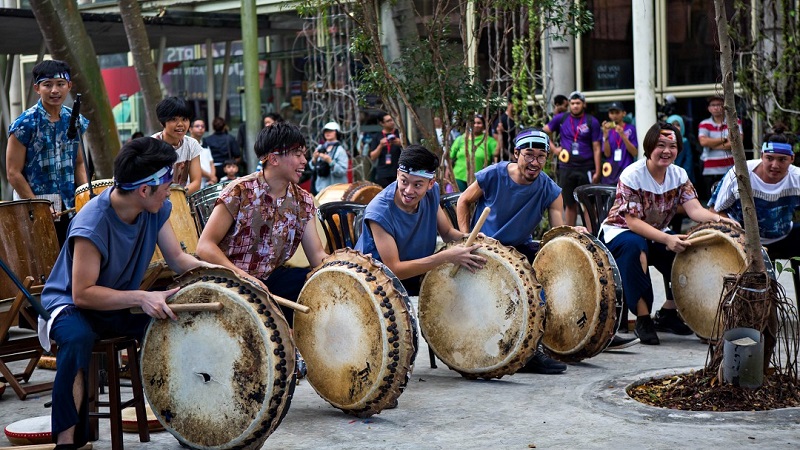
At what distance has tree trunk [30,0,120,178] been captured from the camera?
10805 mm

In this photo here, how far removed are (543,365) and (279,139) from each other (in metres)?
2.18

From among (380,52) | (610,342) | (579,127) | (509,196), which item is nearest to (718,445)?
(610,342)

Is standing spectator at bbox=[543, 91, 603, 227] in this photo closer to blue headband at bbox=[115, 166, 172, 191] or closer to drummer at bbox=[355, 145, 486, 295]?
drummer at bbox=[355, 145, 486, 295]

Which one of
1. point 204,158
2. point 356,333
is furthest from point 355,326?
point 204,158

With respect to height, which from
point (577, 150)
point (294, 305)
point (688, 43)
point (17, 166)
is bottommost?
point (294, 305)

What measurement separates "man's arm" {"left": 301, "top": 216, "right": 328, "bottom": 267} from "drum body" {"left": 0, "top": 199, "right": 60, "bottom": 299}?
1.37 meters

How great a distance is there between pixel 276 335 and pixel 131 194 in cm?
89

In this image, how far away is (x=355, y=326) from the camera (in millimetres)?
5770

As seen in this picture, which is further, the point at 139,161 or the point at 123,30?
the point at 123,30

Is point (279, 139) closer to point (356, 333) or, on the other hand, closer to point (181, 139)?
point (356, 333)

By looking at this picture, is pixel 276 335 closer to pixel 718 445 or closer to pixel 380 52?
pixel 718 445

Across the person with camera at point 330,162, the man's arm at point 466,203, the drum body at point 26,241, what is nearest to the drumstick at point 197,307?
the drum body at point 26,241

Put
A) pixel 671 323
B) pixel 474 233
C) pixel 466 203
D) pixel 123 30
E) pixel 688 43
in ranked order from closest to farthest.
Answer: pixel 474 233 → pixel 466 203 → pixel 671 323 → pixel 688 43 → pixel 123 30

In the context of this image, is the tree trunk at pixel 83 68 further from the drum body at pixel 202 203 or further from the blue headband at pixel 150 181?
the blue headband at pixel 150 181
